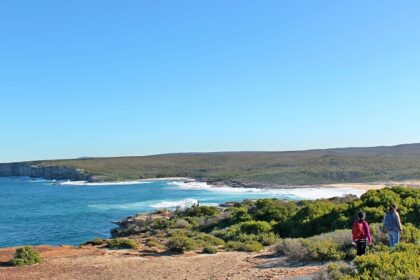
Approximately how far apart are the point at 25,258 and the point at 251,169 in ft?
343

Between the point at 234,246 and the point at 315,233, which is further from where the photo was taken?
the point at 315,233

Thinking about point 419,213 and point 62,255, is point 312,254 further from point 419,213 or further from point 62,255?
point 62,255

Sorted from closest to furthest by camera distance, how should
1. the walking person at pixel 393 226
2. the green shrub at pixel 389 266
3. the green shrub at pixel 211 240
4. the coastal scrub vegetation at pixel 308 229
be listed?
the green shrub at pixel 389 266, the walking person at pixel 393 226, the coastal scrub vegetation at pixel 308 229, the green shrub at pixel 211 240

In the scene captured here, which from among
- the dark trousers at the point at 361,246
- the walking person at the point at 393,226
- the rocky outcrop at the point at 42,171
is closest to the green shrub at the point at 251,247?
the walking person at the point at 393,226

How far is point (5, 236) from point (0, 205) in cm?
3190

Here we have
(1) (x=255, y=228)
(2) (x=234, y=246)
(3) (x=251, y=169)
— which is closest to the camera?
(2) (x=234, y=246)

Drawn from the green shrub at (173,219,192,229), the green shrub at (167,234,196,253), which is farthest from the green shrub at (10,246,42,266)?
the green shrub at (173,219,192,229)

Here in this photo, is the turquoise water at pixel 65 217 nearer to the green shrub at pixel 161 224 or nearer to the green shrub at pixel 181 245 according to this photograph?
the green shrub at pixel 161 224

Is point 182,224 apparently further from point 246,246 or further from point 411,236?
point 411,236

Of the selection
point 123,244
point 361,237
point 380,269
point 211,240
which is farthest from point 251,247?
point 380,269

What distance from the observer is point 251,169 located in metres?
→ 120

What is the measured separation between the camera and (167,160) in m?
152

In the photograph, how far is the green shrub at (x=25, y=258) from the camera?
16.3 m

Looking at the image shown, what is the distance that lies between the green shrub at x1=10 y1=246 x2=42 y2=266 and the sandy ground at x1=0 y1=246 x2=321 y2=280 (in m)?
→ 0.32
